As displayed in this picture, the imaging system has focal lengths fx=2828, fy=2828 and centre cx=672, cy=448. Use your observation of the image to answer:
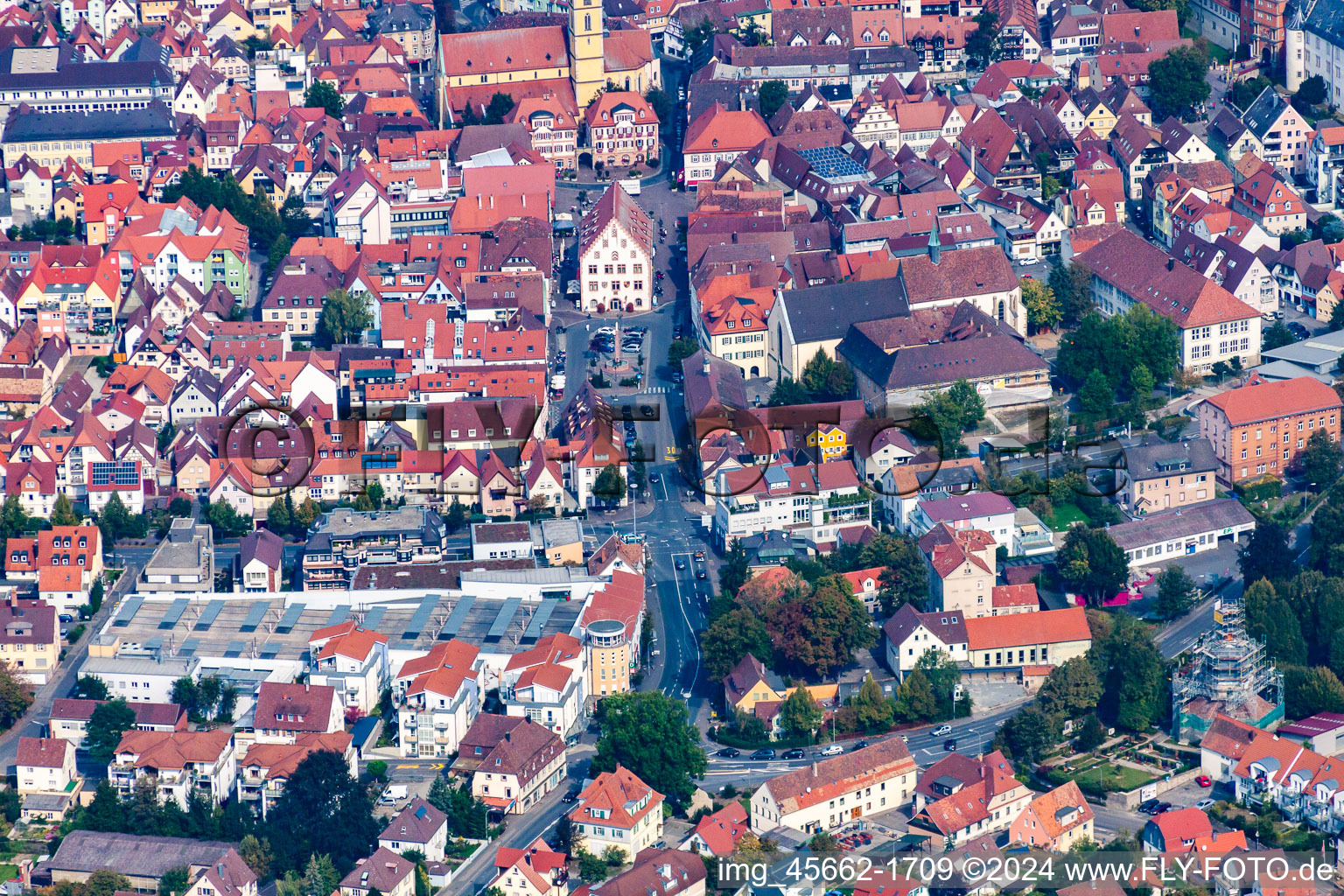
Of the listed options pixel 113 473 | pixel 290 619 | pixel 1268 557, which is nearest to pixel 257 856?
pixel 290 619

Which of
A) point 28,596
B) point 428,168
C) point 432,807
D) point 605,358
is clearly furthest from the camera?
point 428,168

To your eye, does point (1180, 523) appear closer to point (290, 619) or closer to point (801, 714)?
point (801, 714)

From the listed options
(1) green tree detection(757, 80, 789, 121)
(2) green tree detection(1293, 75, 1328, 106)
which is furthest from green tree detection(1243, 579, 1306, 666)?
(1) green tree detection(757, 80, 789, 121)

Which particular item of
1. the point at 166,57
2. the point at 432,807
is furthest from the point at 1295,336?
the point at 166,57

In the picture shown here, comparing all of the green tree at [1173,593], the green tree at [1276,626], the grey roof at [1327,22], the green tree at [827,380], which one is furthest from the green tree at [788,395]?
the grey roof at [1327,22]

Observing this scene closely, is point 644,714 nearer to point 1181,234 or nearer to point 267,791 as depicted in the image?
point 267,791

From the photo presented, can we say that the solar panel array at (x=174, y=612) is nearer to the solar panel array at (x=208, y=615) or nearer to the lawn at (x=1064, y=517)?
the solar panel array at (x=208, y=615)

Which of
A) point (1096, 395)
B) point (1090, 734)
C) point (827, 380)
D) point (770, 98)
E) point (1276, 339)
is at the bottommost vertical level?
point (1090, 734)

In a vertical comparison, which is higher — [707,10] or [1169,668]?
[707,10]
